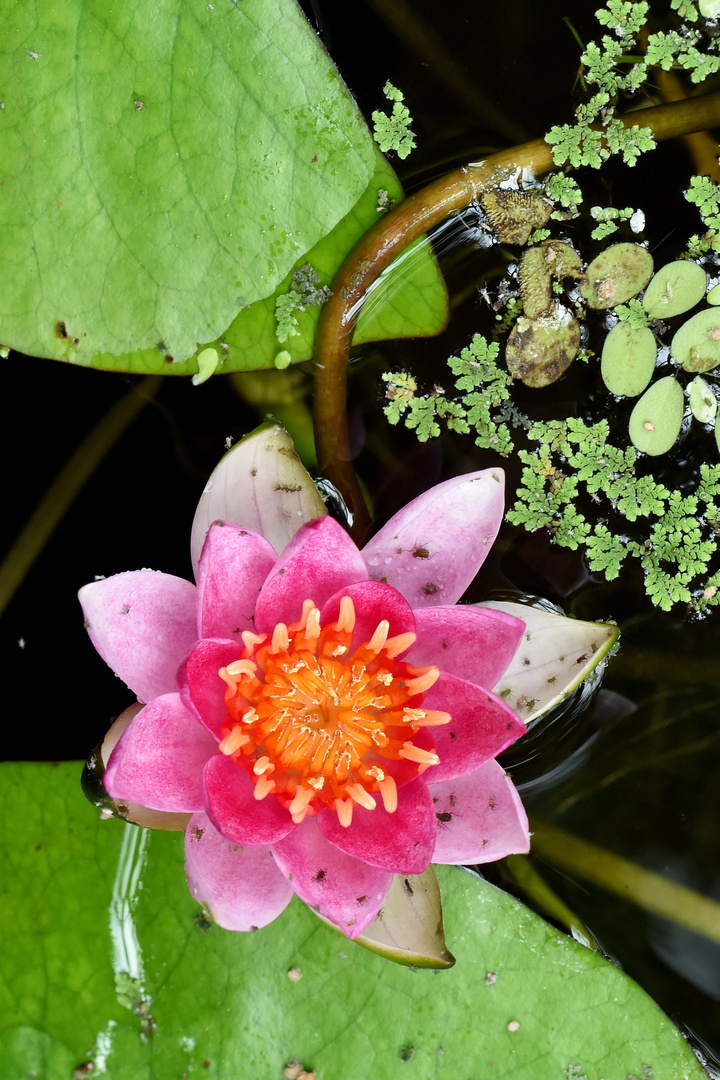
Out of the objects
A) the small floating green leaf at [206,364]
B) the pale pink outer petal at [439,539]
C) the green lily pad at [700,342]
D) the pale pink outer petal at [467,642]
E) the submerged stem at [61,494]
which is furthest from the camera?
the submerged stem at [61,494]

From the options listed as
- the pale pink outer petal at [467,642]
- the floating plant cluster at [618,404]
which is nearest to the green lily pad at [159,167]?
the floating plant cluster at [618,404]

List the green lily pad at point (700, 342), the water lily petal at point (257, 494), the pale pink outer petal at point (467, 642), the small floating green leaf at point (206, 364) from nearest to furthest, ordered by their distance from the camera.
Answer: the pale pink outer petal at point (467, 642)
the water lily petal at point (257, 494)
the small floating green leaf at point (206, 364)
the green lily pad at point (700, 342)

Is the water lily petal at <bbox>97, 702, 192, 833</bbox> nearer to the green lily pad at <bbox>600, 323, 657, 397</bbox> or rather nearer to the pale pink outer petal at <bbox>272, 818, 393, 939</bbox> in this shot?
the pale pink outer petal at <bbox>272, 818, 393, 939</bbox>

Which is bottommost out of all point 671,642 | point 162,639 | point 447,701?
point 671,642

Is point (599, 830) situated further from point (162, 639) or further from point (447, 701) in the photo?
point (162, 639)

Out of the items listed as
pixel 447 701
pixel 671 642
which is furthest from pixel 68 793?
pixel 671 642

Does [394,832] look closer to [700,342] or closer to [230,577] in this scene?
[230,577]

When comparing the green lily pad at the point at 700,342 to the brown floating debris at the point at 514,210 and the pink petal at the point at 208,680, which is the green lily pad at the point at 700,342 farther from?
the pink petal at the point at 208,680

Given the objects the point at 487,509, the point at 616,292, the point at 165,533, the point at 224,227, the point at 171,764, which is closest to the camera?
the point at 171,764

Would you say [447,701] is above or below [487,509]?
below
